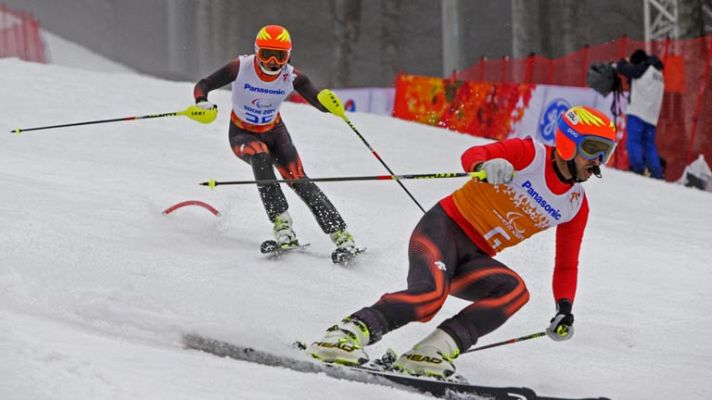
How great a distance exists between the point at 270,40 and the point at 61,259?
2110mm

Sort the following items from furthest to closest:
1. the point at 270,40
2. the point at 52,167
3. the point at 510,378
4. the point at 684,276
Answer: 1. the point at 52,167
2. the point at 684,276
3. the point at 270,40
4. the point at 510,378

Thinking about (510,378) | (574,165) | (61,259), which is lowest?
(510,378)

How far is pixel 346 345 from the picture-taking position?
4.38 m

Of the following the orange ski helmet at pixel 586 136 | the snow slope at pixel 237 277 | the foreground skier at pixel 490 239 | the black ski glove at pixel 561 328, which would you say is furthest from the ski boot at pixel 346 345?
the orange ski helmet at pixel 586 136

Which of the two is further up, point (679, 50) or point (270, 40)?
point (679, 50)

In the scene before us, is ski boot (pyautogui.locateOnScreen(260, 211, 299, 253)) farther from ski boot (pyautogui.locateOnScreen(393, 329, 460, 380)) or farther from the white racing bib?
ski boot (pyautogui.locateOnScreen(393, 329, 460, 380))

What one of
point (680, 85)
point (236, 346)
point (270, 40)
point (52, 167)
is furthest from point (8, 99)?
point (236, 346)

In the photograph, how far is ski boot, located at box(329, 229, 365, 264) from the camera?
734 cm

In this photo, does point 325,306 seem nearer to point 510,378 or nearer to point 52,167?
point 510,378

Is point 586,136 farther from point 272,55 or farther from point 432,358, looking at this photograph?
point 272,55

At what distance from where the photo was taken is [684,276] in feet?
26.9

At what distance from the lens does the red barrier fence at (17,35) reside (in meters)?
28.1

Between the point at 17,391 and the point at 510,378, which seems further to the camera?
the point at 510,378

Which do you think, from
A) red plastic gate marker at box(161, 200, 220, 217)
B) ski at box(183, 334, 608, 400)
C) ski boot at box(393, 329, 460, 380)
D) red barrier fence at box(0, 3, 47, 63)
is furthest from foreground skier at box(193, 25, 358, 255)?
red barrier fence at box(0, 3, 47, 63)
